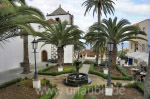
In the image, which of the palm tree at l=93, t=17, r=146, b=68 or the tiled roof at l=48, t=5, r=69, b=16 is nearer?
the palm tree at l=93, t=17, r=146, b=68

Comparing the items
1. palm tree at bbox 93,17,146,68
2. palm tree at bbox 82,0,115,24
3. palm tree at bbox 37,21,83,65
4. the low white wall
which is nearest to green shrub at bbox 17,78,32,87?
palm tree at bbox 37,21,83,65

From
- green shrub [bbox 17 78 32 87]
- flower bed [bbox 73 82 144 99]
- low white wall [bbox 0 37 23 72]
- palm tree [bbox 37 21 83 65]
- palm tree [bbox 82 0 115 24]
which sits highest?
palm tree [bbox 82 0 115 24]

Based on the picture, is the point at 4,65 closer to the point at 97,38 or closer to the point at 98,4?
the point at 97,38

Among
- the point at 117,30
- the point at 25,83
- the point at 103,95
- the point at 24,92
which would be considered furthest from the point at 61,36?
the point at 103,95

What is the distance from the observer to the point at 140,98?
298 inches

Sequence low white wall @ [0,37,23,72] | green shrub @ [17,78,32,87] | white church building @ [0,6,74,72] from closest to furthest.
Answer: green shrub @ [17,78,32,87] → low white wall @ [0,37,23,72] → white church building @ [0,6,74,72]

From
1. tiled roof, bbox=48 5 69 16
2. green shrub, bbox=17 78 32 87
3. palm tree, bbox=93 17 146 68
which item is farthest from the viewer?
tiled roof, bbox=48 5 69 16

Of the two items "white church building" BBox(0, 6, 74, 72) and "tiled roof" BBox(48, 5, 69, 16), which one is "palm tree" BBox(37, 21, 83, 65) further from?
"tiled roof" BBox(48, 5, 69, 16)

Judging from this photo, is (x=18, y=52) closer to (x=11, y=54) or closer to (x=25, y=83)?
(x=11, y=54)

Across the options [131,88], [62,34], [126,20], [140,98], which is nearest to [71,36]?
[62,34]

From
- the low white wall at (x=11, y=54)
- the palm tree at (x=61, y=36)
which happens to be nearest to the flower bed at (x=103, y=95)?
the palm tree at (x=61, y=36)

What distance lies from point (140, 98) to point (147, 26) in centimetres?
1499

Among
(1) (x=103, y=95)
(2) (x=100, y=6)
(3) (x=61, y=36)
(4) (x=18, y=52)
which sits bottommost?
(1) (x=103, y=95)

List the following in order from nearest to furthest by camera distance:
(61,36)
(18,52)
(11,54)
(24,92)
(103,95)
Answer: (103,95) → (24,92) → (61,36) → (11,54) → (18,52)
